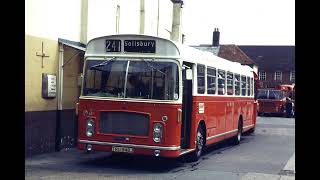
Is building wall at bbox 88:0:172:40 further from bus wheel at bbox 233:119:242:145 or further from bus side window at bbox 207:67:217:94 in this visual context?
bus wheel at bbox 233:119:242:145

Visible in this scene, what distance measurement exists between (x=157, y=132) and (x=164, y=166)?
1.50 m

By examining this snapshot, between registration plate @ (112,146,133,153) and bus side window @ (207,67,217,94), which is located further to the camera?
bus side window @ (207,67,217,94)

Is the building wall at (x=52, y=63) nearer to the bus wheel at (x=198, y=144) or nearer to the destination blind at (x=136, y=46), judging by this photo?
the destination blind at (x=136, y=46)

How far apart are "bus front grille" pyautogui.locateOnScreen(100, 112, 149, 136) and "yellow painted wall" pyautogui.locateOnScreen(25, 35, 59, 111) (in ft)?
7.07

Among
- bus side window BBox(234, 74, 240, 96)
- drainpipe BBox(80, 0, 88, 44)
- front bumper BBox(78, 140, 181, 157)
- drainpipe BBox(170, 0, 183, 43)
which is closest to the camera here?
front bumper BBox(78, 140, 181, 157)

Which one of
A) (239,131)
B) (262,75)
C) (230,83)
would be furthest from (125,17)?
(262,75)

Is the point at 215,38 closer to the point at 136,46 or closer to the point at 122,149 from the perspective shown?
the point at 136,46

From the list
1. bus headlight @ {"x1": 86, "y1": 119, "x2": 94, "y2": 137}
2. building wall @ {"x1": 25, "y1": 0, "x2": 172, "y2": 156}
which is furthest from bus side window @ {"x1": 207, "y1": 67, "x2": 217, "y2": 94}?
building wall @ {"x1": 25, "y1": 0, "x2": 172, "y2": 156}

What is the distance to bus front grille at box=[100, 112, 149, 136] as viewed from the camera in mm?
11758

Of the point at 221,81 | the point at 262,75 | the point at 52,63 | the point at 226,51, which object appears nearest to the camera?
the point at 52,63

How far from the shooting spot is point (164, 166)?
12875 mm

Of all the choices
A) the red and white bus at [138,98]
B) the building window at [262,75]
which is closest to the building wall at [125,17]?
the red and white bus at [138,98]

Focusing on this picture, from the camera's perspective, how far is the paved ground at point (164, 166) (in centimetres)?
1111

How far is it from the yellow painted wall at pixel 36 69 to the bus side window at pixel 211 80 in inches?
157
